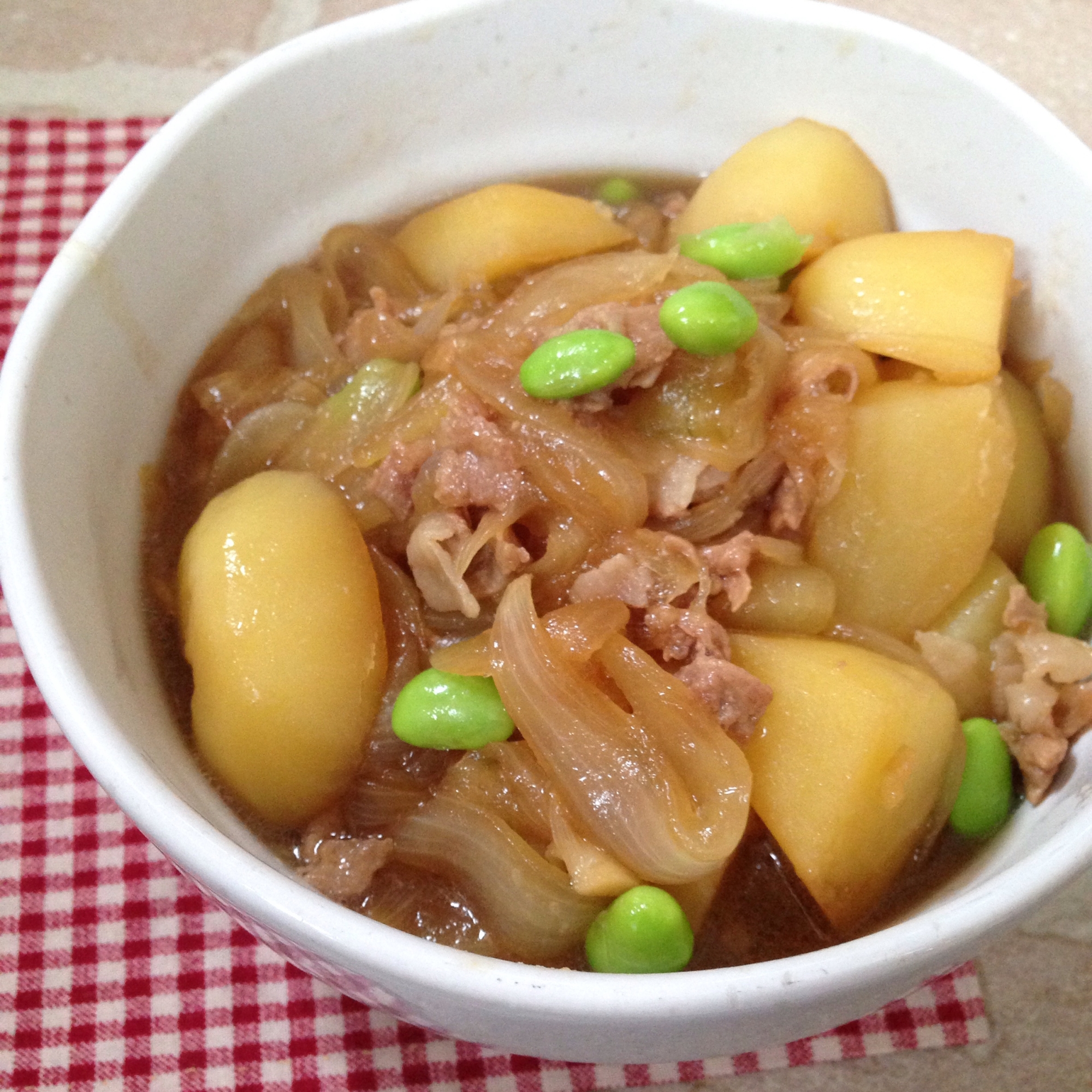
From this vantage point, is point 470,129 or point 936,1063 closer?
point 936,1063

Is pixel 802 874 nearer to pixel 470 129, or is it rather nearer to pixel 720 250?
pixel 720 250

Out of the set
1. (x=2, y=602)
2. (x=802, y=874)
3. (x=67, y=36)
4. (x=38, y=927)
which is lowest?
(x=38, y=927)

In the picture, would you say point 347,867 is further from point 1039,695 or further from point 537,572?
point 1039,695

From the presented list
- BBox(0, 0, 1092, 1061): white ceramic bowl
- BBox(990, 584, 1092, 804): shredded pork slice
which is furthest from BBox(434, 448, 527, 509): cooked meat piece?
BBox(990, 584, 1092, 804): shredded pork slice

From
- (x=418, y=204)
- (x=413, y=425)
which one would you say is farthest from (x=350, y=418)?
(x=418, y=204)

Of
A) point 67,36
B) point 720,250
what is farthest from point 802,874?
point 67,36

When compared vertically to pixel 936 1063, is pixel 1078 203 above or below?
above
